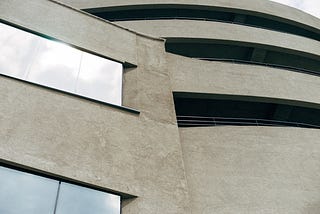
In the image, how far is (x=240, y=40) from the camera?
51.5 feet

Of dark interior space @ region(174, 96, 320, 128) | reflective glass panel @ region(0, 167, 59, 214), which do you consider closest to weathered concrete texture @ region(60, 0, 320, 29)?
dark interior space @ region(174, 96, 320, 128)

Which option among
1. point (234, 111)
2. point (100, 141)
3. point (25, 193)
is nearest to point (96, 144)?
point (100, 141)

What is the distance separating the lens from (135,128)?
306 inches

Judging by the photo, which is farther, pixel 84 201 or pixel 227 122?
pixel 227 122

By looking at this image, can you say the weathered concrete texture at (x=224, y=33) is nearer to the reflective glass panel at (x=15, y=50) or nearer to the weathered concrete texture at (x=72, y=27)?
the weathered concrete texture at (x=72, y=27)

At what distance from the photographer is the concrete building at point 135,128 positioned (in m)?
6.30

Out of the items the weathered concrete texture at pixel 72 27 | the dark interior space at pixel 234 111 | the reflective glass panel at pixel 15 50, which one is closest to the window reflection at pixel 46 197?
the reflective glass panel at pixel 15 50

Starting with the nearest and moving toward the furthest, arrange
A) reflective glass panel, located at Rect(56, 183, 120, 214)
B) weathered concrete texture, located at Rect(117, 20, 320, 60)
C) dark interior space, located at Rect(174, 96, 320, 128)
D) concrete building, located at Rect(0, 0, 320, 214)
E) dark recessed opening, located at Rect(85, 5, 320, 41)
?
reflective glass panel, located at Rect(56, 183, 120, 214) → concrete building, located at Rect(0, 0, 320, 214) → dark interior space, located at Rect(174, 96, 320, 128) → weathered concrete texture, located at Rect(117, 20, 320, 60) → dark recessed opening, located at Rect(85, 5, 320, 41)

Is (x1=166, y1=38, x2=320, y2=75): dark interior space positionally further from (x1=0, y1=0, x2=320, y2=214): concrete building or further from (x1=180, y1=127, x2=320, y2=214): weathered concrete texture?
(x1=180, y1=127, x2=320, y2=214): weathered concrete texture

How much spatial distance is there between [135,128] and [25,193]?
285cm

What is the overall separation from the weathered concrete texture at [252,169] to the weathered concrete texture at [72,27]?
3281 mm

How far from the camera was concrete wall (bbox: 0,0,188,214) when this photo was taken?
6328mm

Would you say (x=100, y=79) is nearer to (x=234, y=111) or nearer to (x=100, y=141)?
(x=100, y=141)

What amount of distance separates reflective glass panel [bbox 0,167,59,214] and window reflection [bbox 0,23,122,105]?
2.57m
